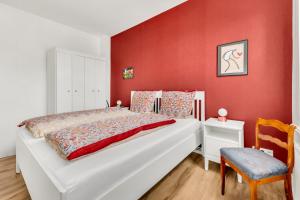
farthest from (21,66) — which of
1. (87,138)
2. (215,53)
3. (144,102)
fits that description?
(215,53)

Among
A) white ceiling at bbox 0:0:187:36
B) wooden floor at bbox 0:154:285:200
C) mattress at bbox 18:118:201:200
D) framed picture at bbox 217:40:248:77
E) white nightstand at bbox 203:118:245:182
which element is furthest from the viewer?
white ceiling at bbox 0:0:187:36

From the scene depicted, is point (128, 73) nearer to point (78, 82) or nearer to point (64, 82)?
point (78, 82)

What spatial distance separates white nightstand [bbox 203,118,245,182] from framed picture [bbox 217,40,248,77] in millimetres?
722

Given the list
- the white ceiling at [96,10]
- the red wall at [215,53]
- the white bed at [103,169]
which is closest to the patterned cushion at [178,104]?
the red wall at [215,53]

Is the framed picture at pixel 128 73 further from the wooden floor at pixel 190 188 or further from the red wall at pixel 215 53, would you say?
the wooden floor at pixel 190 188

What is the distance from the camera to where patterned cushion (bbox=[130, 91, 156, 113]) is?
2.67m

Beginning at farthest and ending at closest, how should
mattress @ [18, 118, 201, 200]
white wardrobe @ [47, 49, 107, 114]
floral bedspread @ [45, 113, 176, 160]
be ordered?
1. white wardrobe @ [47, 49, 107, 114]
2. floral bedspread @ [45, 113, 176, 160]
3. mattress @ [18, 118, 201, 200]

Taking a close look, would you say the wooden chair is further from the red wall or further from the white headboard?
the white headboard

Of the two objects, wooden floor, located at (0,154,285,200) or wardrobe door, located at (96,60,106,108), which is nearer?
wooden floor, located at (0,154,285,200)

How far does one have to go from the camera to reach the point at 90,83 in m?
3.45

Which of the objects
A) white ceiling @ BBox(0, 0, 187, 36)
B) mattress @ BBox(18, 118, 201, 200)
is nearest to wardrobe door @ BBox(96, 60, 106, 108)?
white ceiling @ BBox(0, 0, 187, 36)

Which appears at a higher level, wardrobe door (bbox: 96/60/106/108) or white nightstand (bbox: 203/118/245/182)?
wardrobe door (bbox: 96/60/106/108)

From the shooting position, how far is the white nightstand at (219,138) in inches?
67.7

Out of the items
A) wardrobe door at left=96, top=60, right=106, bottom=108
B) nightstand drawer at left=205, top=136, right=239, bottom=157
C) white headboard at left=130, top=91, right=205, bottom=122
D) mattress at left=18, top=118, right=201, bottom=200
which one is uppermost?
wardrobe door at left=96, top=60, right=106, bottom=108
